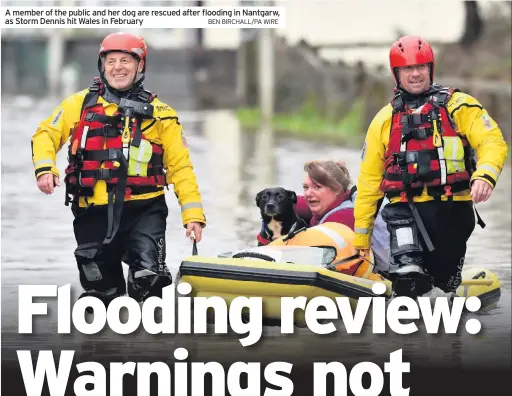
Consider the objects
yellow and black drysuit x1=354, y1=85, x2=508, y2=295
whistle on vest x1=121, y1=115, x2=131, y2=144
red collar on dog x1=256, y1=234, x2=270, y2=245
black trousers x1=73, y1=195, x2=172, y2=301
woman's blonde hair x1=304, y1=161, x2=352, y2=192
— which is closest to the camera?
yellow and black drysuit x1=354, y1=85, x2=508, y2=295

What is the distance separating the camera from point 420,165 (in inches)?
353

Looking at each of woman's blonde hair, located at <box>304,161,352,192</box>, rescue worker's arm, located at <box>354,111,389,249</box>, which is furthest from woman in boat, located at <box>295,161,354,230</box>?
rescue worker's arm, located at <box>354,111,389,249</box>

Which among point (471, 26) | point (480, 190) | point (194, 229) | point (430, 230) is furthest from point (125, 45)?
point (471, 26)

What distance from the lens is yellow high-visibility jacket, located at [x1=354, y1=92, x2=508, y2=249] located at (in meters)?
8.86

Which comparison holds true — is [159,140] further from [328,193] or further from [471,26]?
[471,26]

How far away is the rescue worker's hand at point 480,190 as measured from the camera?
28.1 feet

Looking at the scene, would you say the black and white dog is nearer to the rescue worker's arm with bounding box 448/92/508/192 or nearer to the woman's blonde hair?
the woman's blonde hair

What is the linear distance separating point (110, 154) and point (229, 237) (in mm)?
4745

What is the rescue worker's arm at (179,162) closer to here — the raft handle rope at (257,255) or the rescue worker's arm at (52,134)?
the raft handle rope at (257,255)

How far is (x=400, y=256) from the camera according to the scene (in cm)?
912

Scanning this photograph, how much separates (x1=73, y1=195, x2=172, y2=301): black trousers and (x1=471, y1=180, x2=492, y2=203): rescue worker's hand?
1751mm

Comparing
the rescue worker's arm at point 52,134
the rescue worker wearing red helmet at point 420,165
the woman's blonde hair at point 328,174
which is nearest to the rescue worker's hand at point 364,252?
the rescue worker wearing red helmet at point 420,165

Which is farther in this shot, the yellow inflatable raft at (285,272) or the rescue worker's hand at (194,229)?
the rescue worker's hand at (194,229)
